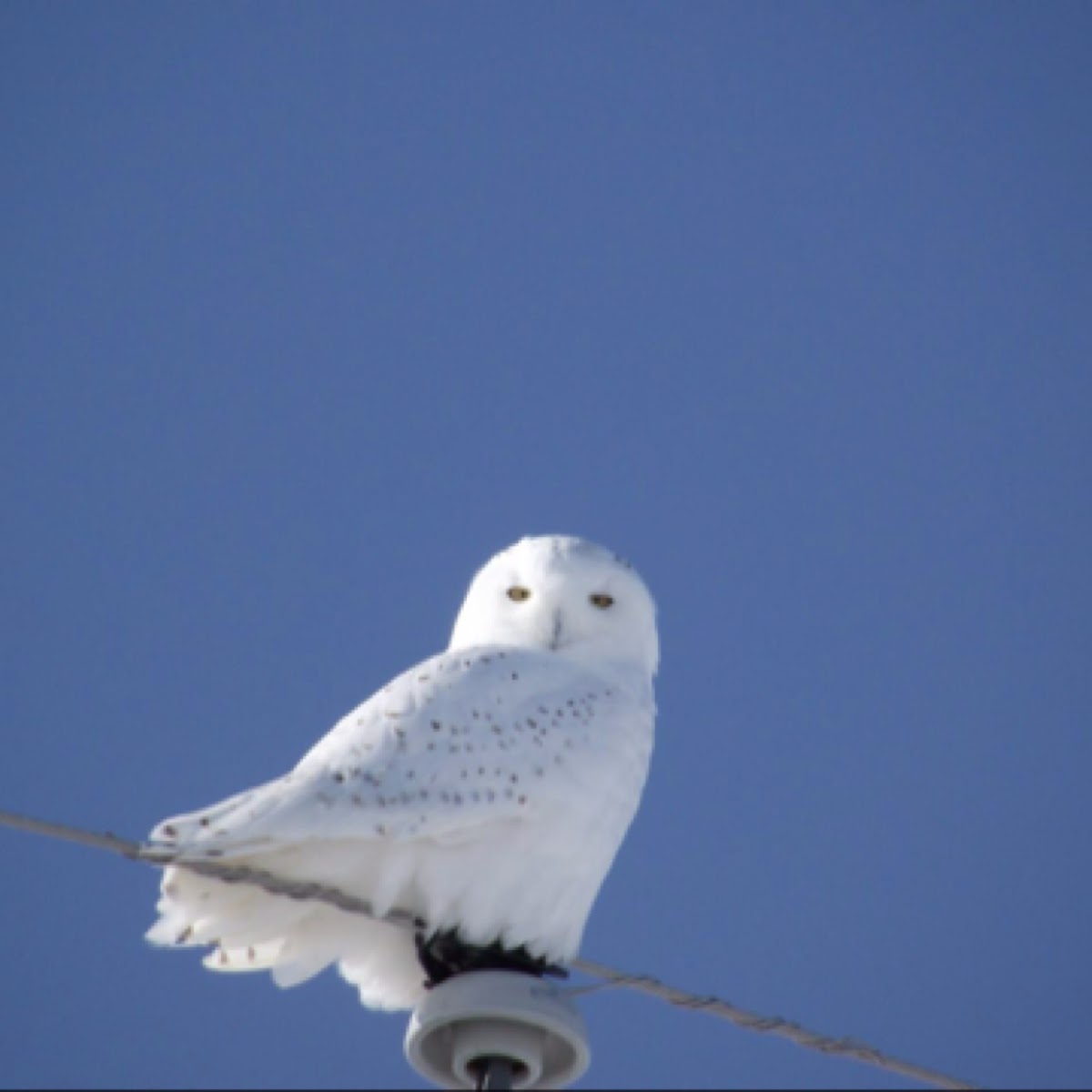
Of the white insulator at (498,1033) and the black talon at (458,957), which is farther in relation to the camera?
the black talon at (458,957)

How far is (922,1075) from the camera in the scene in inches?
157

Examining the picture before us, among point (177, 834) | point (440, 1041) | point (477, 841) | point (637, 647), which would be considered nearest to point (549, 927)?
point (477, 841)

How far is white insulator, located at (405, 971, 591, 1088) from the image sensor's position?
12.9 feet

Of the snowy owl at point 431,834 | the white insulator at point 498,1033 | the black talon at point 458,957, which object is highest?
the snowy owl at point 431,834

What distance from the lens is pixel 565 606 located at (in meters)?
5.87

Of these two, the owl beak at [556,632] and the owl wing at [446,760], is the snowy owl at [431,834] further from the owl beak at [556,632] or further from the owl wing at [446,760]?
the owl beak at [556,632]

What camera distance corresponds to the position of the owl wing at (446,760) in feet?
14.3

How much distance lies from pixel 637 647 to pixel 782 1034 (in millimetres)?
2081

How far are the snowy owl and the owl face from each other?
53 centimetres

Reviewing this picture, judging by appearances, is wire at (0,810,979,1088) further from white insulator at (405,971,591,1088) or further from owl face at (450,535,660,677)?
owl face at (450,535,660,677)

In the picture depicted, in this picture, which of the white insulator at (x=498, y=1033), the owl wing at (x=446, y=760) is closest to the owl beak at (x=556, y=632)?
the owl wing at (x=446, y=760)

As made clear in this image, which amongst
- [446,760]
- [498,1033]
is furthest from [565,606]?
[498,1033]

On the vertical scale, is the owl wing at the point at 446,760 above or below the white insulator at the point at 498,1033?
above

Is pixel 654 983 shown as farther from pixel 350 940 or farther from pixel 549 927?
pixel 350 940
